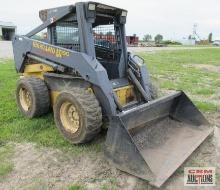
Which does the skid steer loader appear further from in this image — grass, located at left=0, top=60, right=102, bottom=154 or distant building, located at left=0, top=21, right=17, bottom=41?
distant building, located at left=0, top=21, right=17, bottom=41

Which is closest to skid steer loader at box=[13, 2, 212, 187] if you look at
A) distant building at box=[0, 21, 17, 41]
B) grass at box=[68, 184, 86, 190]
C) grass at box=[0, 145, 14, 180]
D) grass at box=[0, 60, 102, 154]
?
grass at box=[0, 60, 102, 154]

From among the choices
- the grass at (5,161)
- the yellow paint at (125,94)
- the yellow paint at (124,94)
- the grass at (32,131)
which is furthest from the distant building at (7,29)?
the grass at (5,161)

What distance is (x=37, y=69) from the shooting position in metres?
5.65

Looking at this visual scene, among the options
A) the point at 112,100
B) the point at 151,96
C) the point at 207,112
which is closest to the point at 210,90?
the point at 207,112

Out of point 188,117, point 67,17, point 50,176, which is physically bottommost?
point 50,176

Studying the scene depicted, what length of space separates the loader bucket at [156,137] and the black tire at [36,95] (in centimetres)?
174

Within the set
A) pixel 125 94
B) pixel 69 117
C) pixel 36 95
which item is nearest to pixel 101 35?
pixel 125 94

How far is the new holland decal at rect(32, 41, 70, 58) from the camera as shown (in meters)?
4.86

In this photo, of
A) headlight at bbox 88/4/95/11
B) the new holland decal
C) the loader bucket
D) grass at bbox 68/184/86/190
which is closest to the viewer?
grass at bbox 68/184/86/190

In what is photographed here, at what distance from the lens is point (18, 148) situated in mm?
4602

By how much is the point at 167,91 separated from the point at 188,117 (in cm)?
315

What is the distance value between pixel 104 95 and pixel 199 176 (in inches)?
64.0

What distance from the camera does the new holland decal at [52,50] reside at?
4855 mm

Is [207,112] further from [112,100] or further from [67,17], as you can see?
[67,17]
